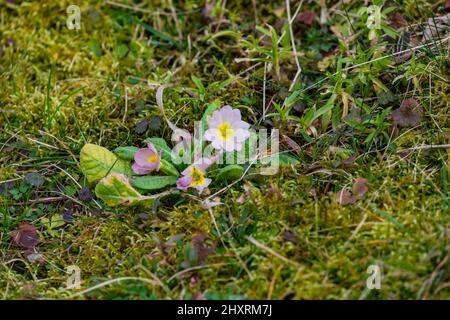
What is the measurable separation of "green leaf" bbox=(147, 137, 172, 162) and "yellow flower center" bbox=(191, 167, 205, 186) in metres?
0.15

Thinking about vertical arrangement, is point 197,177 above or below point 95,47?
below

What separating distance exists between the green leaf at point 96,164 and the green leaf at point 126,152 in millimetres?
24

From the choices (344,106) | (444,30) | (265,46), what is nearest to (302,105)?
(344,106)

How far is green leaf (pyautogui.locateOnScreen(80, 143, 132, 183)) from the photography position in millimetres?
2500

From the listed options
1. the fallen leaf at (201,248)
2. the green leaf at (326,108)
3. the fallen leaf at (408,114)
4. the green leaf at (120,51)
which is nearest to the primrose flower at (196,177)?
the fallen leaf at (201,248)

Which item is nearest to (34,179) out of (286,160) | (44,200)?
(44,200)

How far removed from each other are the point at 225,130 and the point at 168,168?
27 cm

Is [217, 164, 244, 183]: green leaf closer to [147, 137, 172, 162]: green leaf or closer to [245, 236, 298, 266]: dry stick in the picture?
[147, 137, 172, 162]: green leaf

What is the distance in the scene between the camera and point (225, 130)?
2.47 metres

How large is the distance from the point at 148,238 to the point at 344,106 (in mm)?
951

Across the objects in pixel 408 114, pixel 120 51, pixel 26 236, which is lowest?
pixel 26 236

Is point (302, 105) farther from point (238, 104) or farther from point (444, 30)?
point (444, 30)

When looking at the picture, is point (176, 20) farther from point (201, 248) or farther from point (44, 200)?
point (201, 248)

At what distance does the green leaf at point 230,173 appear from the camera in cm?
237
